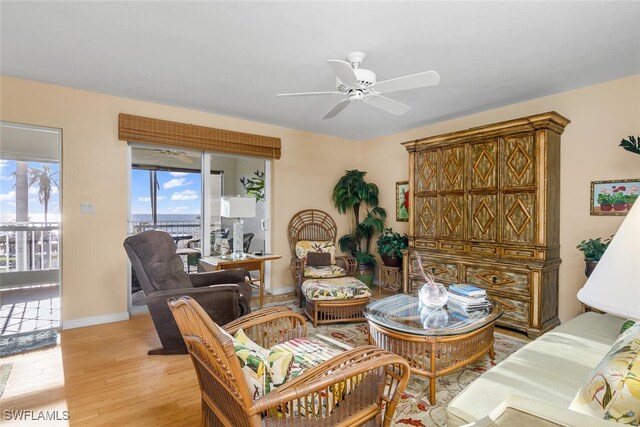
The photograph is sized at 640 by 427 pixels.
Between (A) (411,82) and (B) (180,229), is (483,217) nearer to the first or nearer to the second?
(A) (411,82)

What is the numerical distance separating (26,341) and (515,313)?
484 cm

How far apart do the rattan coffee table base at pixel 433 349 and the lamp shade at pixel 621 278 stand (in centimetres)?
149

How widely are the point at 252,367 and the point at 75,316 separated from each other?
3.28m

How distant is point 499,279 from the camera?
3385 millimetres

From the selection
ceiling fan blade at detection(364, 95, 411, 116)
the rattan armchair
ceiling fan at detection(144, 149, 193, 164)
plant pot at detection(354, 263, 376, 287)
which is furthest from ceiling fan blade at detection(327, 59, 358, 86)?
plant pot at detection(354, 263, 376, 287)

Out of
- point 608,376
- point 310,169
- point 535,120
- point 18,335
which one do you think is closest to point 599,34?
Answer: point 535,120

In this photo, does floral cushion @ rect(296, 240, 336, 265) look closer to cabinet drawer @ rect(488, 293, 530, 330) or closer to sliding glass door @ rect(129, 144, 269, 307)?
sliding glass door @ rect(129, 144, 269, 307)

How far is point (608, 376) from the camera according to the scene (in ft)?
3.43

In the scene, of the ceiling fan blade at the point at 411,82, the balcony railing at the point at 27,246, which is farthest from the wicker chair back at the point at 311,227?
the balcony railing at the point at 27,246

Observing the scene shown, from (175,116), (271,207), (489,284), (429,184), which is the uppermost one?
(175,116)

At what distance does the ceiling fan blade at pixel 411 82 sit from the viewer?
221 cm

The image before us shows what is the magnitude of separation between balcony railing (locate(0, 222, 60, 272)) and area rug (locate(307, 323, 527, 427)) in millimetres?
4340

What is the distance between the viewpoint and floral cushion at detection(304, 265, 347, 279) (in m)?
3.95

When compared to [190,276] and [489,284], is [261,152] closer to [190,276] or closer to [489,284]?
[190,276]
